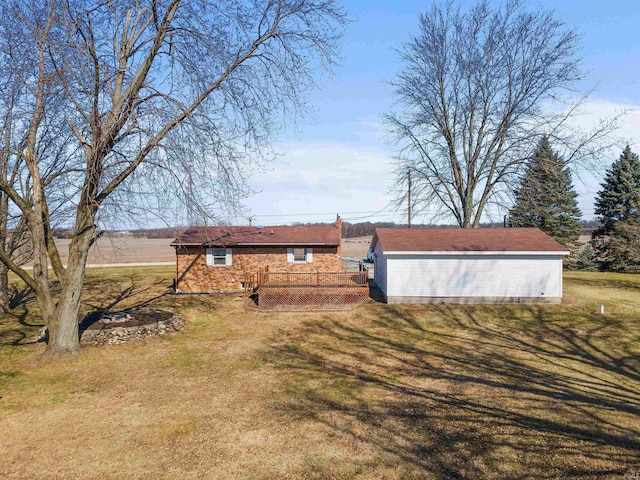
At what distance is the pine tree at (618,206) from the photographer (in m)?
33.9

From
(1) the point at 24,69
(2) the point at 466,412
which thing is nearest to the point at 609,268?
(2) the point at 466,412

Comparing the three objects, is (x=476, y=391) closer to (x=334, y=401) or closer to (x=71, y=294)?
(x=334, y=401)

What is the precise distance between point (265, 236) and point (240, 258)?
2036 millimetres

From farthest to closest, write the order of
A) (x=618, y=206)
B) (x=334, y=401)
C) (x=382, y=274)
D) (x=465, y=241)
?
(x=618, y=206), (x=382, y=274), (x=465, y=241), (x=334, y=401)

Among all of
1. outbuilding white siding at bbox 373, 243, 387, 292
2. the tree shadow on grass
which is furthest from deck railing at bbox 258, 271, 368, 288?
the tree shadow on grass

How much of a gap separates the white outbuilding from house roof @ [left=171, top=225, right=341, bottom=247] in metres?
4.56

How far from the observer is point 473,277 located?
19.3 meters

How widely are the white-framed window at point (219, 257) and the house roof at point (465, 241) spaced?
334 inches

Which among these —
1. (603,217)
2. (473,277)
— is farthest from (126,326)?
(603,217)

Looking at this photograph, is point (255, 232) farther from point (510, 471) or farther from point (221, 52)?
point (510, 471)

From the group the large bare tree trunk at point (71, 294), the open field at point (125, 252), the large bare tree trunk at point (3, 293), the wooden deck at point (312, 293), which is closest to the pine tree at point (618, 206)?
the open field at point (125, 252)

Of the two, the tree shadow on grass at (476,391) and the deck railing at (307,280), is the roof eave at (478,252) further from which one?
the tree shadow on grass at (476,391)

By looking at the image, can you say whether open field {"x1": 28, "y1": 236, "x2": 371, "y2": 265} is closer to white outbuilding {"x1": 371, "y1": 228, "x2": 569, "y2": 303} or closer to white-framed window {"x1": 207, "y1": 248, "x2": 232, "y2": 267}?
white-framed window {"x1": 207, "y1": 248, "x2": 232, "y2": 267}

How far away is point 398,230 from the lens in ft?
74.6
